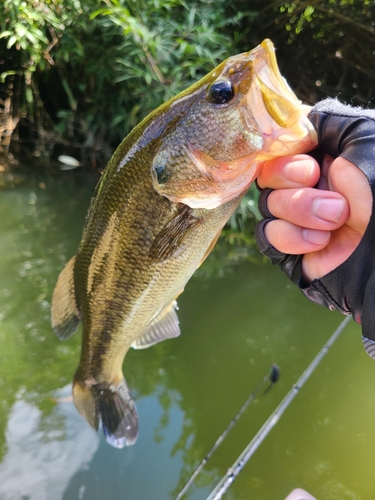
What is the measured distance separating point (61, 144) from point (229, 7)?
3.19 m

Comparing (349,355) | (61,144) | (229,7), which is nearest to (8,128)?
(61,144)

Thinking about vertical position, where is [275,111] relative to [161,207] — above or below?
above

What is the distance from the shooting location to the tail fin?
1558 mm

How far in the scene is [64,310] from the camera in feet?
4.78

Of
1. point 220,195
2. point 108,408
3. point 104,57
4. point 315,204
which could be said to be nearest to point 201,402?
point 108,408

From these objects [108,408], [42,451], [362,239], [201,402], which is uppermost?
[362,239]

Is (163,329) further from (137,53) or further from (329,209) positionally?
(137,53)

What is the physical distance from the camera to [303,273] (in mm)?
1058

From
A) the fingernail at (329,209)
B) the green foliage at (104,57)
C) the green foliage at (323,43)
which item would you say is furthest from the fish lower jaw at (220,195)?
the green foliage at (323,43)

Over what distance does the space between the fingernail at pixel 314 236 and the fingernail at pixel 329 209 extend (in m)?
0.06

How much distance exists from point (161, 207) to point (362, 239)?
0.57 meters

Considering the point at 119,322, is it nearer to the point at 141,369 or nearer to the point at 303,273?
the point at 303,273

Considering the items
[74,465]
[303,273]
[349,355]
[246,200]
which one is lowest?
[74,465]

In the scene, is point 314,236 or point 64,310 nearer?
point 314,236
